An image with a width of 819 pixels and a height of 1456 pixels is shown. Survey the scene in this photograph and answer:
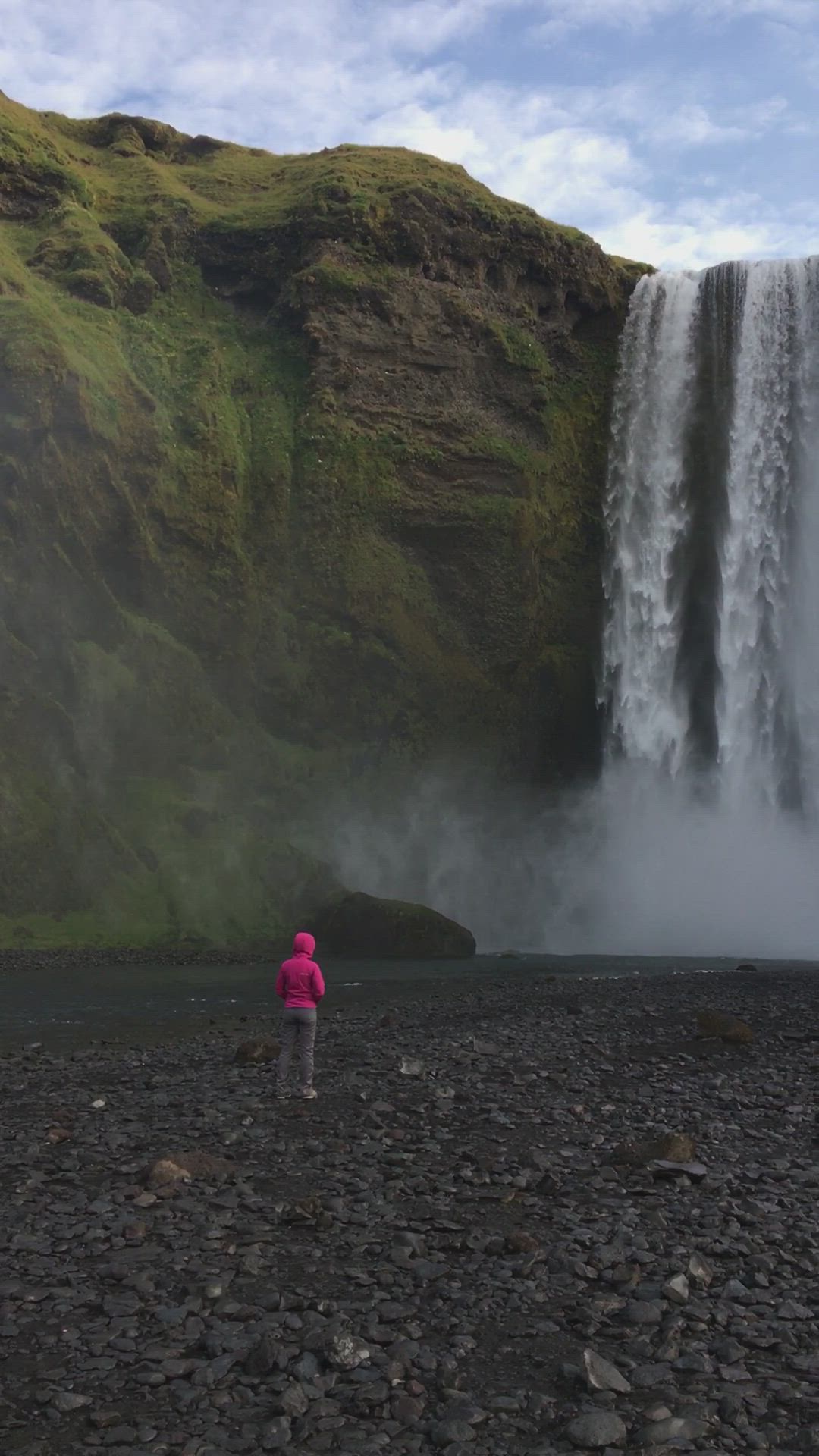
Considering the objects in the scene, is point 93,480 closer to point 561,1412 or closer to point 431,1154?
point 431,1154

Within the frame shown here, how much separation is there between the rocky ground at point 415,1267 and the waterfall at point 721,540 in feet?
121

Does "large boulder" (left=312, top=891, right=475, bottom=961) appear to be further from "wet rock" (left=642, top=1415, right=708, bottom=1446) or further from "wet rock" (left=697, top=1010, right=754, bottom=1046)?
"wet rock" (left=642, top=1415, right=708, bottom=1446)

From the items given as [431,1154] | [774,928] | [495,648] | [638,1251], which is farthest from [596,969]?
[638,1251]

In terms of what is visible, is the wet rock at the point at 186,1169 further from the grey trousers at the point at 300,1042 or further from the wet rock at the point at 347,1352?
the wet rock at the point at 347,1352

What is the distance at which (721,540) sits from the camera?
53.4m

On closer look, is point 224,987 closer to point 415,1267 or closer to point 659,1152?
point 659,1152

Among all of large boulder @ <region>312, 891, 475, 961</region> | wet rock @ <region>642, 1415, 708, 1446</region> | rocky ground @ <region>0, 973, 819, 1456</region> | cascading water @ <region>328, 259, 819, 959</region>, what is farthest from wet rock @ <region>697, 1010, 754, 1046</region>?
cascading water @ <region>328, 259, 819, 959</region>

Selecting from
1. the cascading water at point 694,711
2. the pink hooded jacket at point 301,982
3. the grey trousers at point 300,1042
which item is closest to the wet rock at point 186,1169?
the grey trousers at point 300,1042

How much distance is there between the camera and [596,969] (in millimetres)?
36344

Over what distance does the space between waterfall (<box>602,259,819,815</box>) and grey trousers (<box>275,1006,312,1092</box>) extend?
3834 cm

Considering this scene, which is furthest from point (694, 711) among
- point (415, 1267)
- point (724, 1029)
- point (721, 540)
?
point (415, 1267)

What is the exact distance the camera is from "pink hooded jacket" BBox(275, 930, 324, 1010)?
47.2 feet

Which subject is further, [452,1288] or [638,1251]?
[638,1251]

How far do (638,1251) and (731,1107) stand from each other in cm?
543
